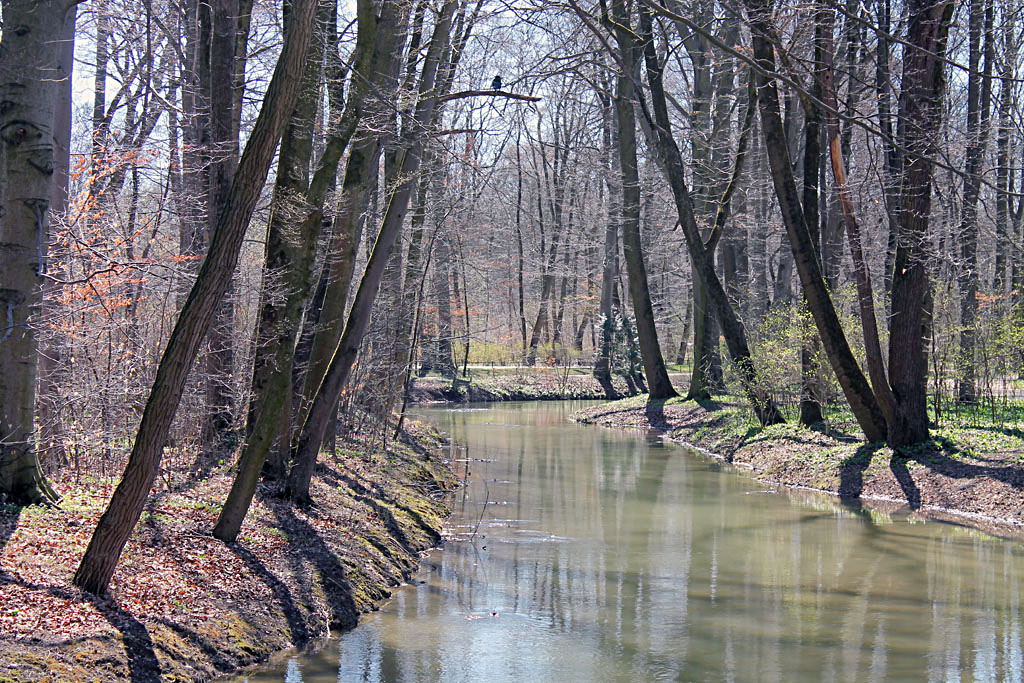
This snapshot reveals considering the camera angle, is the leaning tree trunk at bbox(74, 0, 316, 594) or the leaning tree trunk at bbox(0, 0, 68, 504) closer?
the leaning tree trunk at bbox(74, 0, 316, 594)


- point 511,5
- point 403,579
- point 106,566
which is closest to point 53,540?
point 106,566

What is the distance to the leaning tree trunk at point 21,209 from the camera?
24.9 ft

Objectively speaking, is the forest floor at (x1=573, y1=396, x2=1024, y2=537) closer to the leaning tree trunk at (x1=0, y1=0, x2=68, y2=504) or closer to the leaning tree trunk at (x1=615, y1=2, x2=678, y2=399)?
the leaning tree trunk at (x1=615, y1=2, x2=678, y2=399)

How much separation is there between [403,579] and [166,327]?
161 inches

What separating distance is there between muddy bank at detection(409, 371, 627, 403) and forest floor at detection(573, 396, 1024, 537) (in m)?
14.8

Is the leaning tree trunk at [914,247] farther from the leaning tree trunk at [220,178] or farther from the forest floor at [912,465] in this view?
the leaning tree trunk at [220,178]

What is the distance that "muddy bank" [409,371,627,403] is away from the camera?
34.8 meters

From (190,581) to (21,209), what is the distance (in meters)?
3.19

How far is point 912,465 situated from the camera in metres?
15.1

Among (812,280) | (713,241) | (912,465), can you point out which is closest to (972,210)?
(812,280)

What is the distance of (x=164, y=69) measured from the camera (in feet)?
55.8

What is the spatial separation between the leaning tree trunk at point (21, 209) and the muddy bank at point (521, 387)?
2686cm

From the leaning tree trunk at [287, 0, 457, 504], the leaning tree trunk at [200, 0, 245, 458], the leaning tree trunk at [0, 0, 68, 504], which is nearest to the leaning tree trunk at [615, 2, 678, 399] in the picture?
the leaning tree trunk at [287, 0, 457, 504]

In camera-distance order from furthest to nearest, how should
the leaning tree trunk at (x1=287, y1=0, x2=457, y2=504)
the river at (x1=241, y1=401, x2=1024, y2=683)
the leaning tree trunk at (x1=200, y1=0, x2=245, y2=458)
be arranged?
the leaning tree trunk at (x1=200, y1=0, x2=245, y2=458) < the leaning tree trunk at (x1=287, y1=0, x2=457, y2=504) < the river at (x1=241, y1=401, x2=1024, y2=683)
